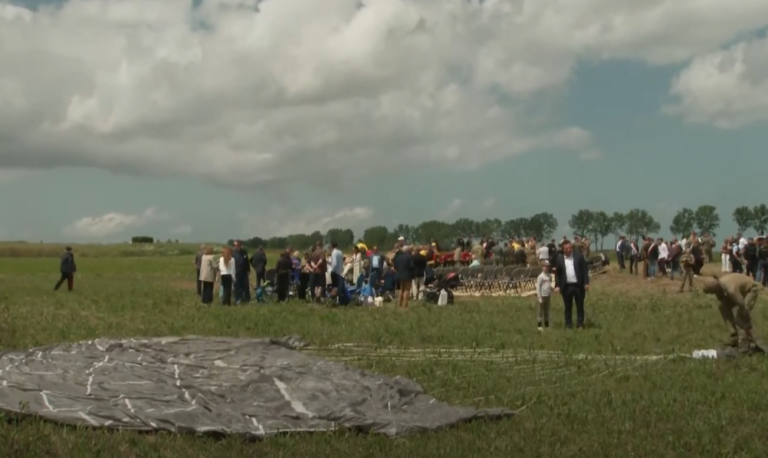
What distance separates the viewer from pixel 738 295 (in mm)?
13484

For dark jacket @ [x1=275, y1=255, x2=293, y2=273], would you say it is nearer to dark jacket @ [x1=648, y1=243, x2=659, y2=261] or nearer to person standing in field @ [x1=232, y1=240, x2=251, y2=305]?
person standing in field @ [x1=232, y1=240, x2=251, y2=305]

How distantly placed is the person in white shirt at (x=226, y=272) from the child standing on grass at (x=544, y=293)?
829 centimetres

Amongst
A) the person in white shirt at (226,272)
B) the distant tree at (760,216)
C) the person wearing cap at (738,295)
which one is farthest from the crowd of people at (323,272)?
the distant tree at (760,216)

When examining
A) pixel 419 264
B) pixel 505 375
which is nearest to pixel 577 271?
pixel 505 375

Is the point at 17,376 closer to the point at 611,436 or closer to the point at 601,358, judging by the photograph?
the point at 611,436

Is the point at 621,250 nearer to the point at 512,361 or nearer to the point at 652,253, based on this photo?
the point at 652,253

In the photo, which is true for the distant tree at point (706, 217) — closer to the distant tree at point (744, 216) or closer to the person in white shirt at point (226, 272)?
the distant tree at point (744, 216)

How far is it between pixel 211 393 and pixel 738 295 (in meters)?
7.75

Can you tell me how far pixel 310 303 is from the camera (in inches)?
971

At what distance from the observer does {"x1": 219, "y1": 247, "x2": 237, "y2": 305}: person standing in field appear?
23531mm

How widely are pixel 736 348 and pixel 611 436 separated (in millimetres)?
5931

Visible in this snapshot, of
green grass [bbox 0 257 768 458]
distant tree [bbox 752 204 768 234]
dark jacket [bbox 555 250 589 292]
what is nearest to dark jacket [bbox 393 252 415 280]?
green grass [bbox 0 257 768 458]

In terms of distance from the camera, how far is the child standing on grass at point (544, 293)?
1848 cm

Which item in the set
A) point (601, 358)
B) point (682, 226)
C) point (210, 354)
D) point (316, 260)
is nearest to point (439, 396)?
point (210, 354)
